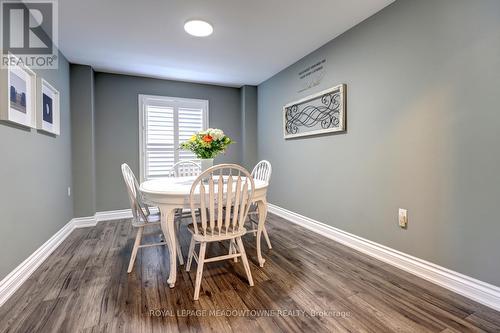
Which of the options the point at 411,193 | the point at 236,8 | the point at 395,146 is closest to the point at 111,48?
the point at 236,8

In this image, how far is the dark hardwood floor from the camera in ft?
4.76

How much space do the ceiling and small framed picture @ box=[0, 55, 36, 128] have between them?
2.20 ft

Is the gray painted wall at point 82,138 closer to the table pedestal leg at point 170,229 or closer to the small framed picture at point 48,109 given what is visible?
the small framed picture at point 48,109

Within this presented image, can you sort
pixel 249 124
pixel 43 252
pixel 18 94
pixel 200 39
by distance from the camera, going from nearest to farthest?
pixel 18 94 → pixel 43 252 → pixel 200 39 → pixel 249 124

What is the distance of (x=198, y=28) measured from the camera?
8.08ft

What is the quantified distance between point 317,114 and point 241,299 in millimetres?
2262

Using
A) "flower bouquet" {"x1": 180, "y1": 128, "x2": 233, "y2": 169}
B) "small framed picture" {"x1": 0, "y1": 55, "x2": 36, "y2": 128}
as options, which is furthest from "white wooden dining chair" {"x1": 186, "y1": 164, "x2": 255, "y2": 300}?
"small framed picture" {"x1": 0, "y1": 55, "x2": 36, "y2": 128}

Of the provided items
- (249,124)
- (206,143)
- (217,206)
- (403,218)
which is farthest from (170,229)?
(249,124)

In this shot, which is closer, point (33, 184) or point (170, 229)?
point (170, 229)

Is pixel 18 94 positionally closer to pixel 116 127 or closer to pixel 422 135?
pixel 116 127

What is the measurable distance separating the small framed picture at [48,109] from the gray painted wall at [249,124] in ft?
9.09

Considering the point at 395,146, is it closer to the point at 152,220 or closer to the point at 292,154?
the point at 292,154

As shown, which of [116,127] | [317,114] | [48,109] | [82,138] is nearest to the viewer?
[48,109]

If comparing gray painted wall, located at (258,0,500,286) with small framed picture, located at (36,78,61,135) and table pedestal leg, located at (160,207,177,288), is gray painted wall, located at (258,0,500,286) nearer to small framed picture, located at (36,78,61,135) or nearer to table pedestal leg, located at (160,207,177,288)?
table pedestal leg, located at (160,207,177,288)
